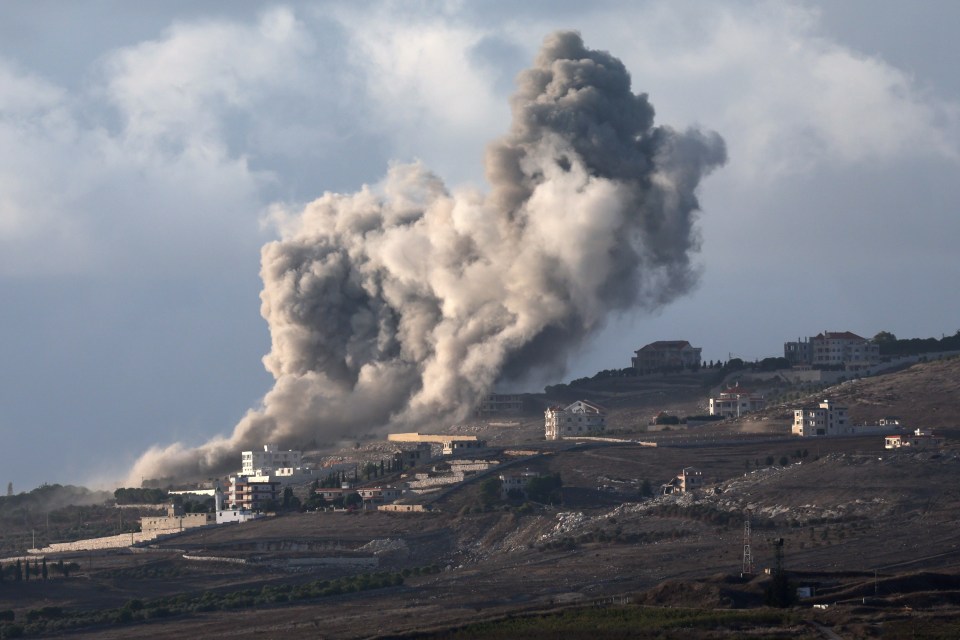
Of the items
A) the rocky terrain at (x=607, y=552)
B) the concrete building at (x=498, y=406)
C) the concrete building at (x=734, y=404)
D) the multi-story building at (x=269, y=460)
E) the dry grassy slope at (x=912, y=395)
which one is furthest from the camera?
the concrete building at (x=498, y=406)

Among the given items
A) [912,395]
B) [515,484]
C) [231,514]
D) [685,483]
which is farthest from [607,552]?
[912,395]

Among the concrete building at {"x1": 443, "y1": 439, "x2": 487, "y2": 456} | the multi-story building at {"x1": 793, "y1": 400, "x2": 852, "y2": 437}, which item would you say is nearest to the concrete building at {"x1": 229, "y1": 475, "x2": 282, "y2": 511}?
the concrete building at {"x1": 443, "y1": 439, "x2": 487, "y2": 456}

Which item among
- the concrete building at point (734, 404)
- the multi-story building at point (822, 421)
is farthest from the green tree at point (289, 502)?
the concrete building at point (734, 404)

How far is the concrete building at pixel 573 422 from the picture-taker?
137750 mm

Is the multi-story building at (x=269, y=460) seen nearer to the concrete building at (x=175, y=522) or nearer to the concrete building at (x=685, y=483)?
the concrete building at (x=175, y=522)

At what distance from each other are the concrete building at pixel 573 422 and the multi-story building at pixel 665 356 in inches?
812

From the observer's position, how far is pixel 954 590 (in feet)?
262

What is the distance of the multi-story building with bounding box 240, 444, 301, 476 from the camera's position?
139000 mm

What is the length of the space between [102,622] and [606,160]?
62.6 metres

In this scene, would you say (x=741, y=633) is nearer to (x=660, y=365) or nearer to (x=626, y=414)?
(x=626, y=414)

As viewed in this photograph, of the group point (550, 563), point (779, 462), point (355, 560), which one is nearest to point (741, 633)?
point (550, 563)

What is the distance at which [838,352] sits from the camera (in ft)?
502

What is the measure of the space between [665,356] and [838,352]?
1591 cm

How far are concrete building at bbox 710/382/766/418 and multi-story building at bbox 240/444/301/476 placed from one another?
92.7 feet
